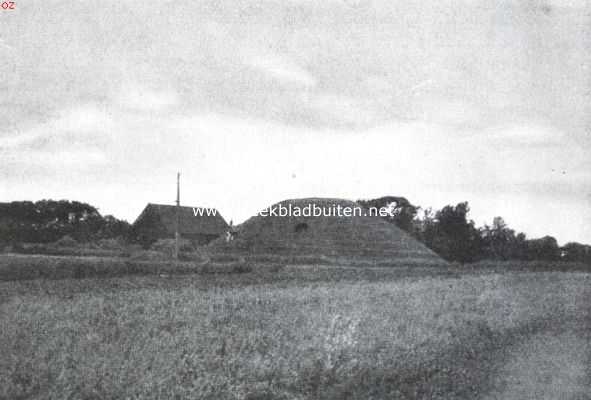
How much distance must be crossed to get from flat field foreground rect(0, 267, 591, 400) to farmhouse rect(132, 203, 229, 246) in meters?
47.1

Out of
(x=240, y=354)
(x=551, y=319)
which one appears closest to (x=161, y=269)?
(x=551, y=319)

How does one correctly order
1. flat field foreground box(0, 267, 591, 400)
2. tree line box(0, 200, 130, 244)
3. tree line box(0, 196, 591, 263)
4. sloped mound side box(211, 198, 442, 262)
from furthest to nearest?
tree line box(0, 196, 591, 263), tree line box(0, 200, 130, 244), sloped mound side box(211, 198, 442, 262), flat field foreground box(0, 267, 591, 400)

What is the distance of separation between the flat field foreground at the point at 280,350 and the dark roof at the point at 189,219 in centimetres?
4763

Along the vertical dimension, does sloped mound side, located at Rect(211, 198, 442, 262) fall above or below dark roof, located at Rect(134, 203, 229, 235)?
below

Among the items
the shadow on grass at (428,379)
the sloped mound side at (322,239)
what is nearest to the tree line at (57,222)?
the sloped mound side at (322,239)

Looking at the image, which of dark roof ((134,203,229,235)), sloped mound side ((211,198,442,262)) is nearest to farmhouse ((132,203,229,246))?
dark roof ((134,203,229,235))

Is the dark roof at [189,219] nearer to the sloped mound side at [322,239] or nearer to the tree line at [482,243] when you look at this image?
the sloped mound side at [322,239]

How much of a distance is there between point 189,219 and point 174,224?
A: 398cm

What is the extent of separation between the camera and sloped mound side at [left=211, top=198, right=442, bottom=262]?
5112 cm

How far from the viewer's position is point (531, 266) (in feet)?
168

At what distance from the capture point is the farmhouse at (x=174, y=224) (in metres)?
62.6

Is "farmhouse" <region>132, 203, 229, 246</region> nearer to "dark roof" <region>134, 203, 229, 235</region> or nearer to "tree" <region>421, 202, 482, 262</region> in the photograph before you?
"dark roof" <region>134, 203, 229, 235</region>

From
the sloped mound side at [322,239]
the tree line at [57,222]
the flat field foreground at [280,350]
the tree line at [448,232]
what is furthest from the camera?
the tree line at [448,232]

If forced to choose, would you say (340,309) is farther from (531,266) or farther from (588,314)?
(531,266)
